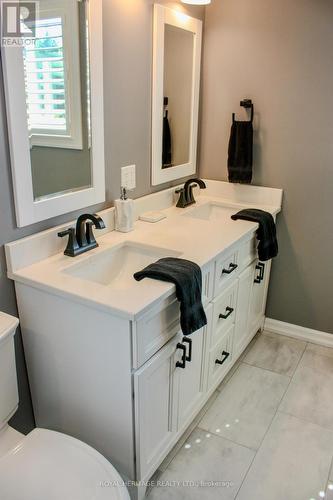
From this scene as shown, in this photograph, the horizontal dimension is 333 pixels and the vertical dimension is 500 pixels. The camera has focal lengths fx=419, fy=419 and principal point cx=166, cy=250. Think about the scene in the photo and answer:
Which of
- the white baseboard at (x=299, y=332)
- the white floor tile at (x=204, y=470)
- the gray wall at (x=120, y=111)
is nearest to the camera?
the gray wall at (x=120, y=111)

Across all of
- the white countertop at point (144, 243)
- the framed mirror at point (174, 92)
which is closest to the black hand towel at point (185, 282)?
the white countertop at point (144, 243)

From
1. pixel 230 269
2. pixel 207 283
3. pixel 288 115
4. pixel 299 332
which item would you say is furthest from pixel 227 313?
pixel 288 115

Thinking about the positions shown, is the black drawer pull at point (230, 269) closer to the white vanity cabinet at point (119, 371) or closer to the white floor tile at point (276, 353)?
the white vanity cabinet at point (119, 371)

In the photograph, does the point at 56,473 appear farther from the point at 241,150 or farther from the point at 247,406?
the point at 241,150

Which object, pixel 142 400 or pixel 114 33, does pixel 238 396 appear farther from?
pixel 114 33

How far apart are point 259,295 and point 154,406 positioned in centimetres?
119

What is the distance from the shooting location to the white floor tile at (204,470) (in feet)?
5.48

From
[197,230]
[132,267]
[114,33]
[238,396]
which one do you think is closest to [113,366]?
[132,267]

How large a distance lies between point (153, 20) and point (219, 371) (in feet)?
5.74

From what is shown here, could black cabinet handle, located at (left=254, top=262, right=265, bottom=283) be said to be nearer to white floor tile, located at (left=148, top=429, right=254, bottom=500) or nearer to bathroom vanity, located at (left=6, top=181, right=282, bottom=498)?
bathroom vanity, located at (left=6, top=181, right=282, bottom=498)

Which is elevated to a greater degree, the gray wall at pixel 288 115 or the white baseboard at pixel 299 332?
the gray wall at pixel 288 115

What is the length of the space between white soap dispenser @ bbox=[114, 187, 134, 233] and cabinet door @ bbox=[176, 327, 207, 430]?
0.60 m

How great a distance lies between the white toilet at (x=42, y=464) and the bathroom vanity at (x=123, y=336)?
0.18m

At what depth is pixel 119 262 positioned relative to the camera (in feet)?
6.13
